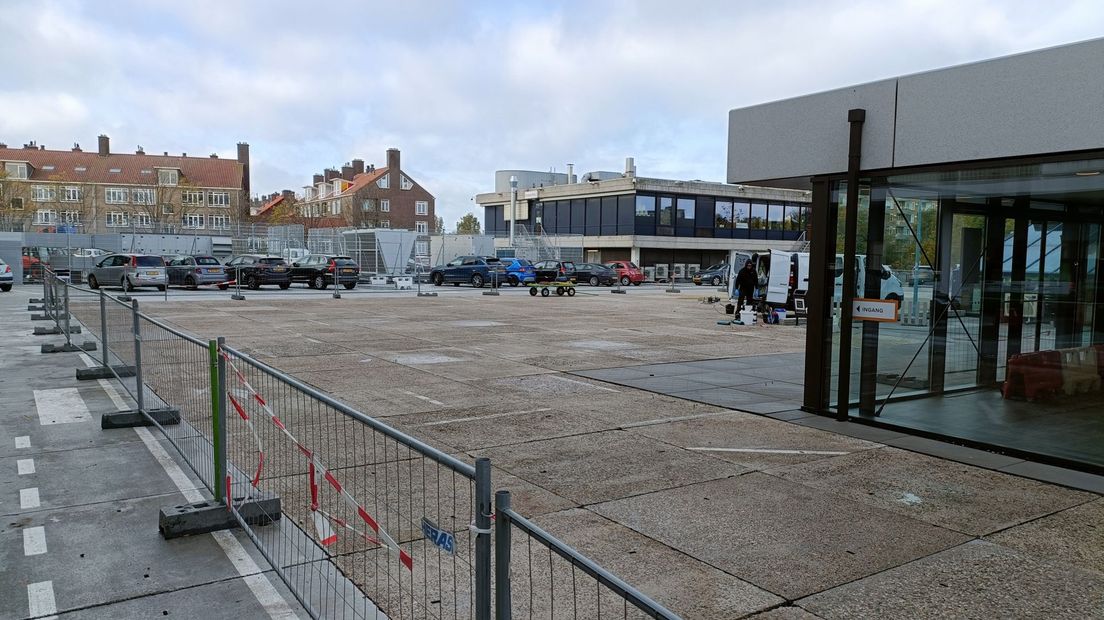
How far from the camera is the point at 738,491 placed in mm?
6355

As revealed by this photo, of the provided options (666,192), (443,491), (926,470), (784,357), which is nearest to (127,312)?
(443,491)

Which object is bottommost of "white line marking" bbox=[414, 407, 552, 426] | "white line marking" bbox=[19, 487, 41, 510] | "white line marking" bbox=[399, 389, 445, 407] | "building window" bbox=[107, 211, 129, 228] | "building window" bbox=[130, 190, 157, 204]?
"white line marking" bbox=[19, 487, 41, 510]

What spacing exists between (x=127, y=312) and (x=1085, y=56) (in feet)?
33.4

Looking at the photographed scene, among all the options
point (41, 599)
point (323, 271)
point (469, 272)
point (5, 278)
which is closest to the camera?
point (41, 599)

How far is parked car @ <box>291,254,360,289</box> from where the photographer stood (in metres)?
37.0

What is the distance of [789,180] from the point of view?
9875mm

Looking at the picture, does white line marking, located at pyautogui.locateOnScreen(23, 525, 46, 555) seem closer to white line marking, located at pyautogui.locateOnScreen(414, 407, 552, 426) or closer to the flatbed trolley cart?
white line marking, located at pyautogui.locateOnScreen(414, 407, 552, 426)

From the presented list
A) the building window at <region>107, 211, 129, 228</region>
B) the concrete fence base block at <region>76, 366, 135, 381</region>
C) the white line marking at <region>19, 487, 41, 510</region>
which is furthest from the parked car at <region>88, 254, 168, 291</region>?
the building window at <region>107, 211, 129, 228</region>

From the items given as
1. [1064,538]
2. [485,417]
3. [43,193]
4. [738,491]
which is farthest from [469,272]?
[43,193]

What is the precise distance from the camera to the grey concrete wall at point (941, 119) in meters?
6.95

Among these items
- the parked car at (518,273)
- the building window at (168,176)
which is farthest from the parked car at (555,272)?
the building window at (168,176)

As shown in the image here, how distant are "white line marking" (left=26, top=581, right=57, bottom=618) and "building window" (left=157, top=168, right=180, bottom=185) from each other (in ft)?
302

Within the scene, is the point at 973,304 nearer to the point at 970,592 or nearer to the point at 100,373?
the point at 970,592

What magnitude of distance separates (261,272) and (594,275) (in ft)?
68.8
